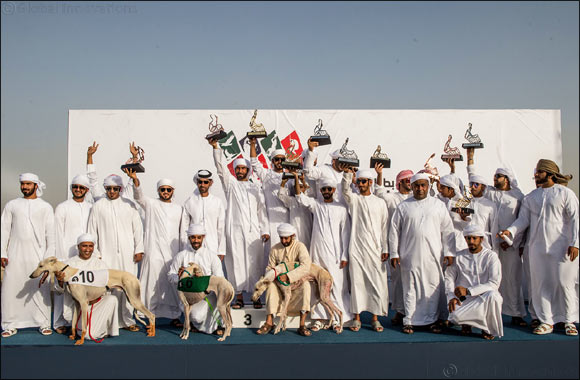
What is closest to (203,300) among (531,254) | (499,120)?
(531,254)

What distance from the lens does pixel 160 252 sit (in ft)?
→ 19.8

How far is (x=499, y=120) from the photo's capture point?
29.0ft

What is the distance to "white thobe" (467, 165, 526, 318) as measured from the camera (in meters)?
6.07

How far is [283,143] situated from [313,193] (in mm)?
2446

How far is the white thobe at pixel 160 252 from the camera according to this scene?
19.6 ft

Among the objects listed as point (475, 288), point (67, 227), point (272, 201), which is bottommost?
point (475, 288)

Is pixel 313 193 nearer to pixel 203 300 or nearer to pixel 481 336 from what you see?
pixel 203 300

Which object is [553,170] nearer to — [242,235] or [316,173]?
[316,173]

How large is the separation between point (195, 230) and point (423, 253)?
2513 millimetres

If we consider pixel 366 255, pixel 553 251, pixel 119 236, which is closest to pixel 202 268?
pixel 119 236

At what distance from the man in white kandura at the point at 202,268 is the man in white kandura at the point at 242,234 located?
1.50 ft

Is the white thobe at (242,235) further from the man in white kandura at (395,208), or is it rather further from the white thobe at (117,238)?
the man in white kandura at (395,208)

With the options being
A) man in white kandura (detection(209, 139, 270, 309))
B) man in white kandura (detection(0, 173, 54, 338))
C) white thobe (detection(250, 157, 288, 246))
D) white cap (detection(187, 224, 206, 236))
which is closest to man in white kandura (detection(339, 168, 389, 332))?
white thobe (detection(250, 157, 288, 246))

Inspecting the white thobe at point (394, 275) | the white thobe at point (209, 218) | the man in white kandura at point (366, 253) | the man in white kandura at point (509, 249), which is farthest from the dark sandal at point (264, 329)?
the man in white kandura at point (509, 249)
